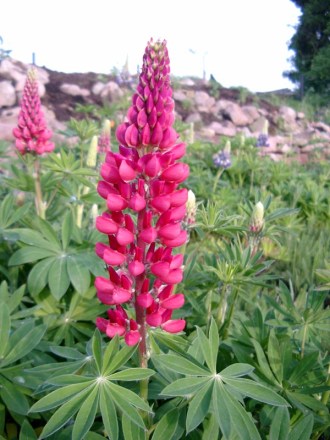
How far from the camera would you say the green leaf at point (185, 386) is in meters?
1.13

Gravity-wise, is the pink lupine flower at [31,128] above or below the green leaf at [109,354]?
above

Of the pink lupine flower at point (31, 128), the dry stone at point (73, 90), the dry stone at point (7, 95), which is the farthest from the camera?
the dry stone at point (73, 90)

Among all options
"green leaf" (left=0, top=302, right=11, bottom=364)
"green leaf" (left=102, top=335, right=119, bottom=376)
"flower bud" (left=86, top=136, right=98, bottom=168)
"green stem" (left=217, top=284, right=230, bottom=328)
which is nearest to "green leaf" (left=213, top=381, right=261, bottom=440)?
"green leaf" (left=102, top=335, right=119, bottom=376)

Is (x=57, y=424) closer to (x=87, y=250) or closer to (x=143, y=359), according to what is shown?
(x=143, y=359)

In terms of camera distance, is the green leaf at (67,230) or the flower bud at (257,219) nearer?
the flower bud at (257,219)

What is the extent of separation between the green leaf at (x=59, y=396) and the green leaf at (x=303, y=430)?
0.63 m

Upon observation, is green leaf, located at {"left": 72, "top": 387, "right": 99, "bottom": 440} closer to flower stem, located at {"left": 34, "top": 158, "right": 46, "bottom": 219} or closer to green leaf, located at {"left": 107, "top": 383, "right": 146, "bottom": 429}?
green leaf, located at {"left": 107, "top": 383, "right": 146, "bottom": 429}

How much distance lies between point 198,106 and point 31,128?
33.9ft

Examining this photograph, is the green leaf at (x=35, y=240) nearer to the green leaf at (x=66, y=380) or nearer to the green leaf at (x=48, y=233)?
the green leaf at (x=48, y=233)

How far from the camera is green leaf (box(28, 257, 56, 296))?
6.70 feet

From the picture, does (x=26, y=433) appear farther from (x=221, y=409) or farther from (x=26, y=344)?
(x=221, y=409)

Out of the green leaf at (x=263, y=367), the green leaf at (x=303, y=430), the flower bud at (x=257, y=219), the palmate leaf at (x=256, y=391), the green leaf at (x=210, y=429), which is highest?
the flower bud at (x=257, y=219)

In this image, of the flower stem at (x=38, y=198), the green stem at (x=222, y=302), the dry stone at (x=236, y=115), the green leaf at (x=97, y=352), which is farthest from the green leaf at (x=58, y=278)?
the dry stone at (x=236, y=115)

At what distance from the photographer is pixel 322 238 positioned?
13.0 feet
